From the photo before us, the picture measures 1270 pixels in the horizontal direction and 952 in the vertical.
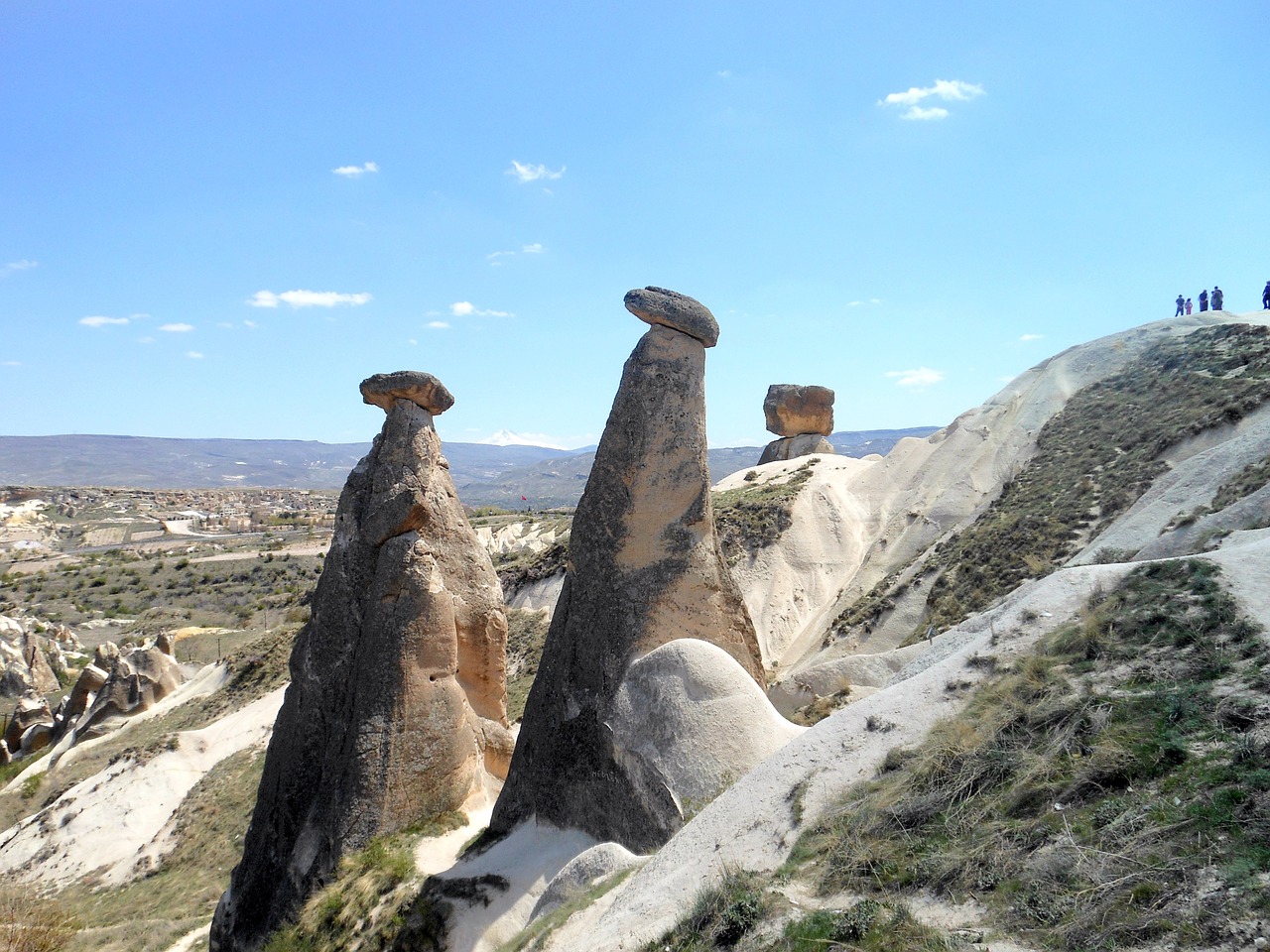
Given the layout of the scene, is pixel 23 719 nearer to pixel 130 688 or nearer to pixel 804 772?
pixel 130 688

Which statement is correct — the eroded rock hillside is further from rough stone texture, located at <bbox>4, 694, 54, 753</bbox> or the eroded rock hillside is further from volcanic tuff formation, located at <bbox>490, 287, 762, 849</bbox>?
rough stone texture, located at <bbox>4, 694, 54, 753</bbox>

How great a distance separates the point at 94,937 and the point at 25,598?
41.5m

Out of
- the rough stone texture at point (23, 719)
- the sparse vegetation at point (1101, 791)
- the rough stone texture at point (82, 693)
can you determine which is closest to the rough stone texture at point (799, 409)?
the rough stone texture at point (82, 693)

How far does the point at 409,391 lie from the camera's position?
32.4 feet

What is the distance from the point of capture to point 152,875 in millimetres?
14438

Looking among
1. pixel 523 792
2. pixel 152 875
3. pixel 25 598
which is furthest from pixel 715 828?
pixel 25 598

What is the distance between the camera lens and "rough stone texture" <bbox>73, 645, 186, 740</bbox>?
22.0 m

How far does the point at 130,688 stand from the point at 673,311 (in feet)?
69.0

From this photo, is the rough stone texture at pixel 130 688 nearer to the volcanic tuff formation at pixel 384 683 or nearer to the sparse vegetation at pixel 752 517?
the volcanic tuff formation at pixel 384 683

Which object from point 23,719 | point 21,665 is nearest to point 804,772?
point 23,719

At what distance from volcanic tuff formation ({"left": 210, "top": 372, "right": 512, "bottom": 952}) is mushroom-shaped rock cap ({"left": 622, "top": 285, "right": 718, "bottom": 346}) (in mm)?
2736

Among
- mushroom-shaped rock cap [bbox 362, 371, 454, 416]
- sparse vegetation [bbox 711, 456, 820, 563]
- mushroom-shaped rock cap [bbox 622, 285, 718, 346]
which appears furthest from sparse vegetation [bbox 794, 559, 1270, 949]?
sparse vegetation [bbox 711, 456, 820, 563]

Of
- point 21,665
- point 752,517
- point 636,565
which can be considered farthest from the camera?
point 21,665

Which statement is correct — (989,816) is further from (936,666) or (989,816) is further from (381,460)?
(381,460)
